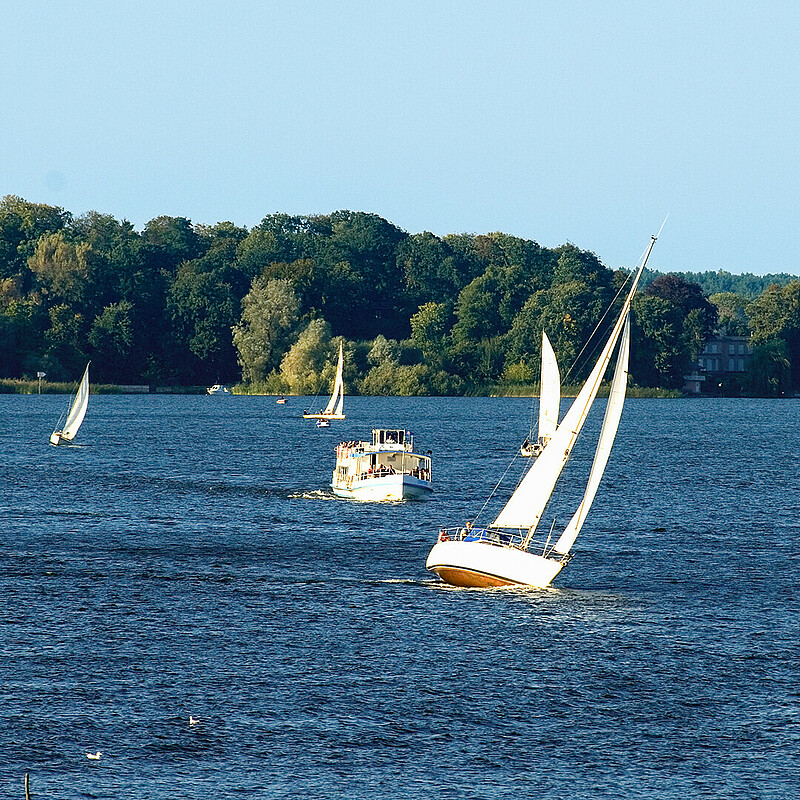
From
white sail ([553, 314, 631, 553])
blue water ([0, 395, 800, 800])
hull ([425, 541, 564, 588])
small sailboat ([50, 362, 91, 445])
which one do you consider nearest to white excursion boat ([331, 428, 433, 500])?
blue water ([0, 395, 800, 800])

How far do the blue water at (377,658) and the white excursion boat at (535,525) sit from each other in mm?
987

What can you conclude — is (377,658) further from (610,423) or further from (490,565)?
(610,423)

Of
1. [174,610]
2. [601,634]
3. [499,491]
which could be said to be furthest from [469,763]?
[499,491]

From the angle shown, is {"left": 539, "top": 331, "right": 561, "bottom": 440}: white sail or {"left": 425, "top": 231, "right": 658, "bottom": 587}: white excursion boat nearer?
{"left": 425, "top": 231, "right": 658, "bottom": 587}: white excursion boat

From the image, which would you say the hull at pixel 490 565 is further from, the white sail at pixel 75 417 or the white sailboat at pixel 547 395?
the white sail at pixel 75 417

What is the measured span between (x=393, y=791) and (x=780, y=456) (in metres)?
124

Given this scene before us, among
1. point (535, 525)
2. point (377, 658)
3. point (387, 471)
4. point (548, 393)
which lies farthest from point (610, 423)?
point (548, 393)

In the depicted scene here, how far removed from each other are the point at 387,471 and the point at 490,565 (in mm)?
37714

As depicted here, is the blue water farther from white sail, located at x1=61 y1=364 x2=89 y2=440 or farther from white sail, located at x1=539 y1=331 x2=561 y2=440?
white sail, located at x1=61 y1=364 x2=89 y2=440

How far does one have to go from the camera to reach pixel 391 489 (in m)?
95.1

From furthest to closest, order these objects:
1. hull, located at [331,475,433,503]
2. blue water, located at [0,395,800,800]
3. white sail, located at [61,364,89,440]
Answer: white sail, located at [61,364,89,440] < hull, located at [331,475,433,503] < blue water, located at [0,395,800,800]

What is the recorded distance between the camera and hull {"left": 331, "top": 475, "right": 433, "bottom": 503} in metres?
94.9

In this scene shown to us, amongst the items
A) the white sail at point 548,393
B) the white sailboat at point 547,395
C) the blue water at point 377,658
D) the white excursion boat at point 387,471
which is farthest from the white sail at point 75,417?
the white excursion boat at point 387,471

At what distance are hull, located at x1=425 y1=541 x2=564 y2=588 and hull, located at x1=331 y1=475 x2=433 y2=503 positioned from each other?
34266 mm
